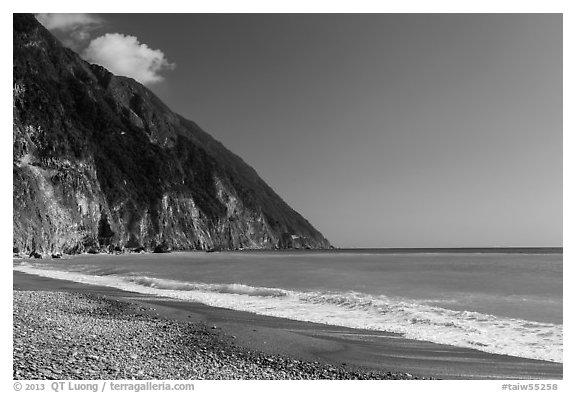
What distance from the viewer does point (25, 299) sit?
597 inches

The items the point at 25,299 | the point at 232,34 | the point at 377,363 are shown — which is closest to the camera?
the point at 377,363

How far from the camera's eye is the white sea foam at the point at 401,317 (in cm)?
1062

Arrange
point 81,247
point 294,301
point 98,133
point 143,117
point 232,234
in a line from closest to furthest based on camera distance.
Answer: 1. point 294,301
2. point 81,247
3. point 98,133
4. point 143,117
5. point 232,234

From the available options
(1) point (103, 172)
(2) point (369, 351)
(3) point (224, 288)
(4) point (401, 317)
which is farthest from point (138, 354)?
(1) point (103, 172)

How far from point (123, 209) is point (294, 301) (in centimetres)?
9832

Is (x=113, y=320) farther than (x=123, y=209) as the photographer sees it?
No

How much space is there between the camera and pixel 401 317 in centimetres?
1411

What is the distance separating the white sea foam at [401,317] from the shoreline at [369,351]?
771mm

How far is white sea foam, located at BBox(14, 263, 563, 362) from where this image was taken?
1062cm

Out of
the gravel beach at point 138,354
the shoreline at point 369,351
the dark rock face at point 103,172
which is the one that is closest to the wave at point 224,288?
the shoreline at point 369,351

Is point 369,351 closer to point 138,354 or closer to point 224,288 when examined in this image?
point 138,354

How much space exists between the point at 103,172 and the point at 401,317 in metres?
108

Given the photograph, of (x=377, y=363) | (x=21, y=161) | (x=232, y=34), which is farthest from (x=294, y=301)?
(x=21, y=161)
